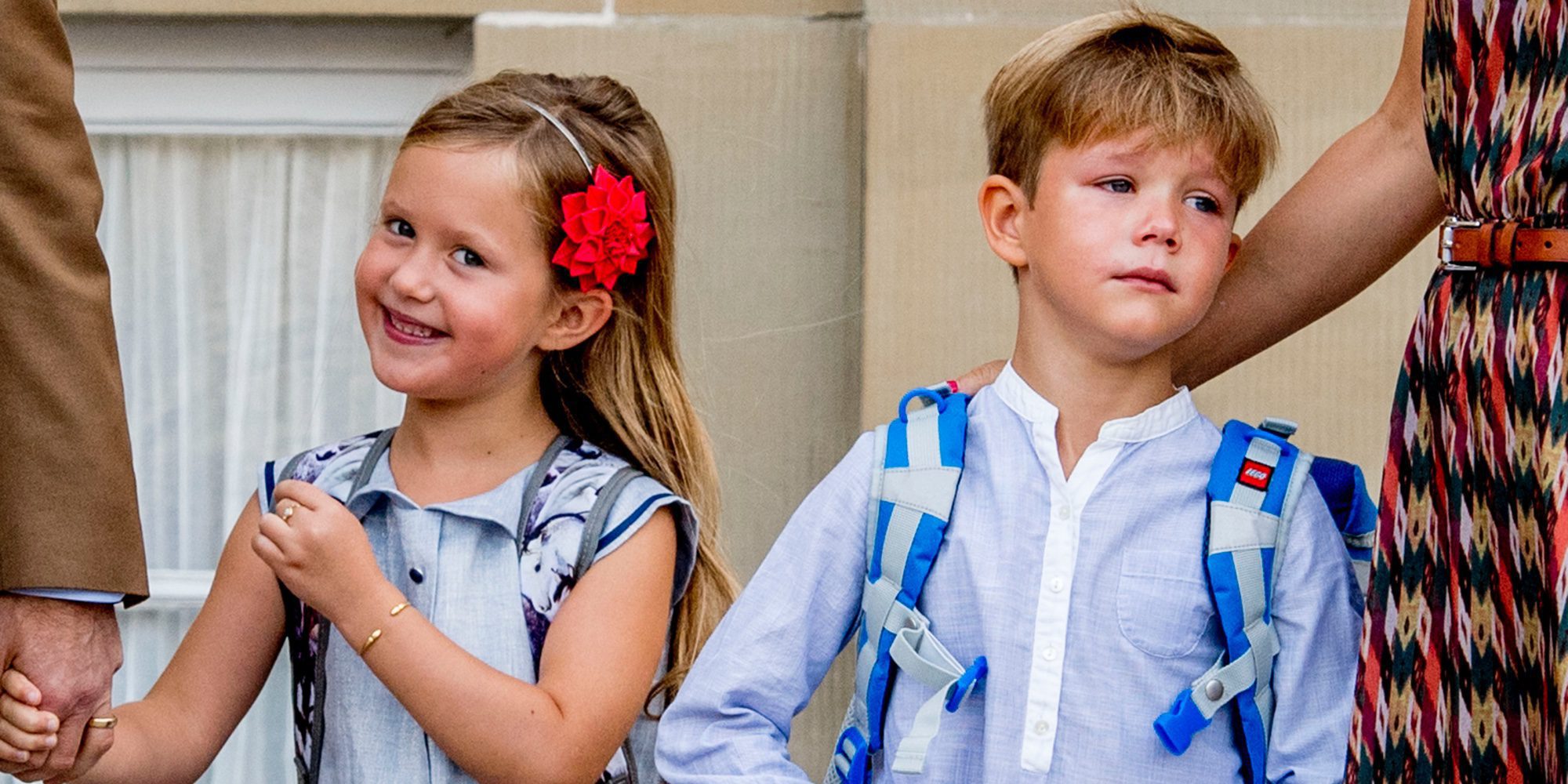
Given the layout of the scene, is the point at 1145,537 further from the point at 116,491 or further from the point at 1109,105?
the point at 116,491

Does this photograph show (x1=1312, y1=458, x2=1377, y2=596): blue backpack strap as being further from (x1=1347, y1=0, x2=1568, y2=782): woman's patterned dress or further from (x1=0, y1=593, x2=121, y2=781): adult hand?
(x1=0, y1=593, x2=121, y2=781): adult hand

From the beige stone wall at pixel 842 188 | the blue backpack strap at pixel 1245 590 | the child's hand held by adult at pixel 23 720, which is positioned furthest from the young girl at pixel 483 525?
the beige stone wall at pixel 842 188

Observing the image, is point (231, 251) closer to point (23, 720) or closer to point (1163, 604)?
point (23, 720)

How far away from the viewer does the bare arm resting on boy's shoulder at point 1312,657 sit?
5.81ft

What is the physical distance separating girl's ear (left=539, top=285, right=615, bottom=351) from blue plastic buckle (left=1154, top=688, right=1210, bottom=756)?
96cm

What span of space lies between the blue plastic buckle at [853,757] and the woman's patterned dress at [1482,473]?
52 centimetres

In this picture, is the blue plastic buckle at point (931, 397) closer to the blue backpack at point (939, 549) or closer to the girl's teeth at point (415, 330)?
the blue backpack at point (939, 549)

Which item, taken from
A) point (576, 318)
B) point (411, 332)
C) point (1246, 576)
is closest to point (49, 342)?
point (411, 332)

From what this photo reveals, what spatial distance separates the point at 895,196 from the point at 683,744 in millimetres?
1506

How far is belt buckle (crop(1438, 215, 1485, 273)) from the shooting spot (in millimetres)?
1522

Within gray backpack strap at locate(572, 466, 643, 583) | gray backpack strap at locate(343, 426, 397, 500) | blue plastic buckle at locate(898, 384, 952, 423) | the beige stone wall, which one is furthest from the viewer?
the beige stone wall

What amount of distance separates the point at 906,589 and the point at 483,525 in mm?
625

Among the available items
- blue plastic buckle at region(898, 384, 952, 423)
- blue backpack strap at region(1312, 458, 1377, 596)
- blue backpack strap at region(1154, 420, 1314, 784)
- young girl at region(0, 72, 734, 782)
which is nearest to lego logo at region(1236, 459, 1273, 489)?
blue backpack strap at region(1154, 420, 1314, 784)

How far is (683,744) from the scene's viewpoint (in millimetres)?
1843
